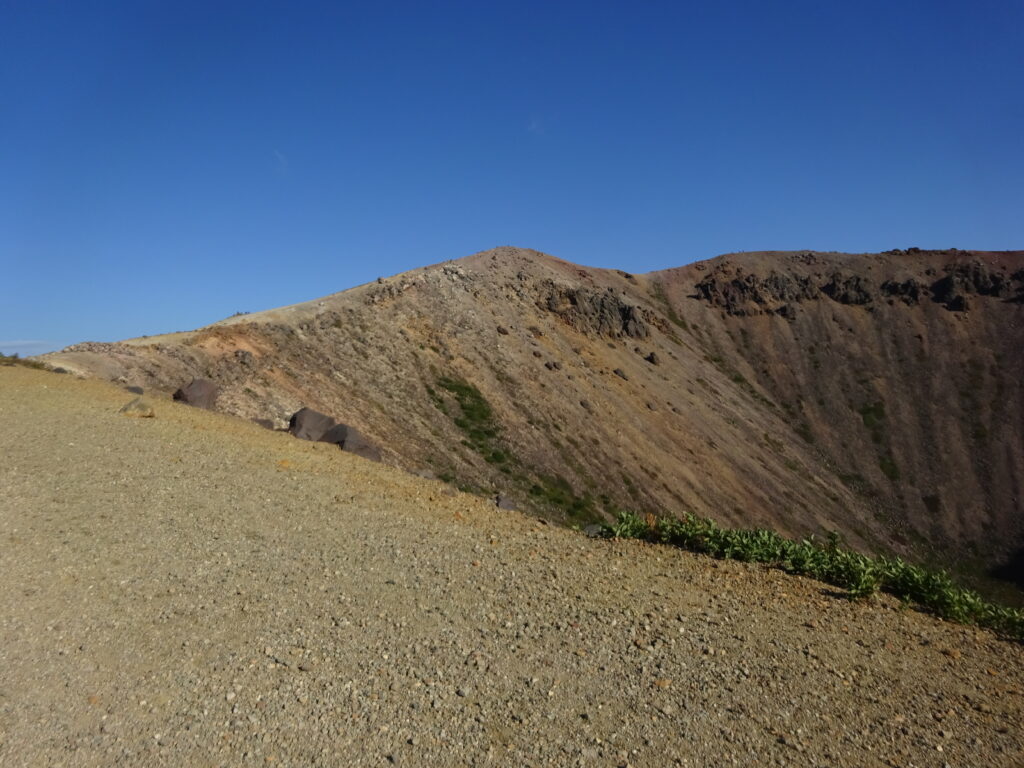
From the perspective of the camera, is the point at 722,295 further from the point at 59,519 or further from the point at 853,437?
the point at 59,519

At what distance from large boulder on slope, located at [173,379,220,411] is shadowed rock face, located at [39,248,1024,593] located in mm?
5319

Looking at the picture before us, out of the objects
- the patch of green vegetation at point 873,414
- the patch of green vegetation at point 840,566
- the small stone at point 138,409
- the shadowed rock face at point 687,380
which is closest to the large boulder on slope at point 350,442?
the small stone at point 138,409

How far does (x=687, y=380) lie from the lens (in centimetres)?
6762

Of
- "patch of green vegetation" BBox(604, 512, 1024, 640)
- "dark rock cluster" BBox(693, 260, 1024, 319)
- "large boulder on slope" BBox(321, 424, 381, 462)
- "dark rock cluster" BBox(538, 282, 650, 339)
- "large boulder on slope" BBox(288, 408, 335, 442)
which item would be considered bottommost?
"patch of green vegetation" BBox(604, 512, 1024, 640)

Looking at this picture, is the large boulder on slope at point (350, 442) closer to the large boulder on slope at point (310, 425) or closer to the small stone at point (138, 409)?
the large boulder on slope at point (310, 425)

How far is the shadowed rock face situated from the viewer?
1561 inches

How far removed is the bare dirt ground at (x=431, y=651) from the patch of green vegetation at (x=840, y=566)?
1.57 ft

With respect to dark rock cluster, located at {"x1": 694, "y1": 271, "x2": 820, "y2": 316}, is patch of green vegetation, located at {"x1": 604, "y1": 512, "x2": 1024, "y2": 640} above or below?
below

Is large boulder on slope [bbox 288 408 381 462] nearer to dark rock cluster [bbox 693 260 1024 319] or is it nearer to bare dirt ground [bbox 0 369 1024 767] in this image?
bare dirt ground [bbox 0 369 1024 767]

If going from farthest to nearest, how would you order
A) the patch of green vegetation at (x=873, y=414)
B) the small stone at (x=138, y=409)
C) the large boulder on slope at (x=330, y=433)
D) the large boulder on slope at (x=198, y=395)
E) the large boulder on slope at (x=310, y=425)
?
the patch of green vegetation at (x=873, y=414)
the large boulder on slope at (x=198, y=395)
the large boulder on slope at (x=310, y=425)
the large boulder on slope at (x=330, y=433)
the small stone at (x=138, y=409)

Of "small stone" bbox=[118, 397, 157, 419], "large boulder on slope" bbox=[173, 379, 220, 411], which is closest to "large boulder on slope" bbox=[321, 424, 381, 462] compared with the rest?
"large boulder on slope" bbox=[173, 379, 220, 411]

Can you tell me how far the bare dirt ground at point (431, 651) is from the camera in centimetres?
604

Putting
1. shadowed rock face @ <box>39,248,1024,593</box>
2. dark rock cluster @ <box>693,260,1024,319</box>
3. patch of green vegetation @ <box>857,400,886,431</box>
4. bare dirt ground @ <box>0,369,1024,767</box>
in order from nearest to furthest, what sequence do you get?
bare dirt ground @ <box>0,369,1024,767</box>, shadowed rock face @ <box>39,248,1024,593</box>, patch of green vegetation @ <box>857,400,886,431</box>, dark rock cluster @ <box>693,260,1024,319</box>

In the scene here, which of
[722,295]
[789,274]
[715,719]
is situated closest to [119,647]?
[715,719]
